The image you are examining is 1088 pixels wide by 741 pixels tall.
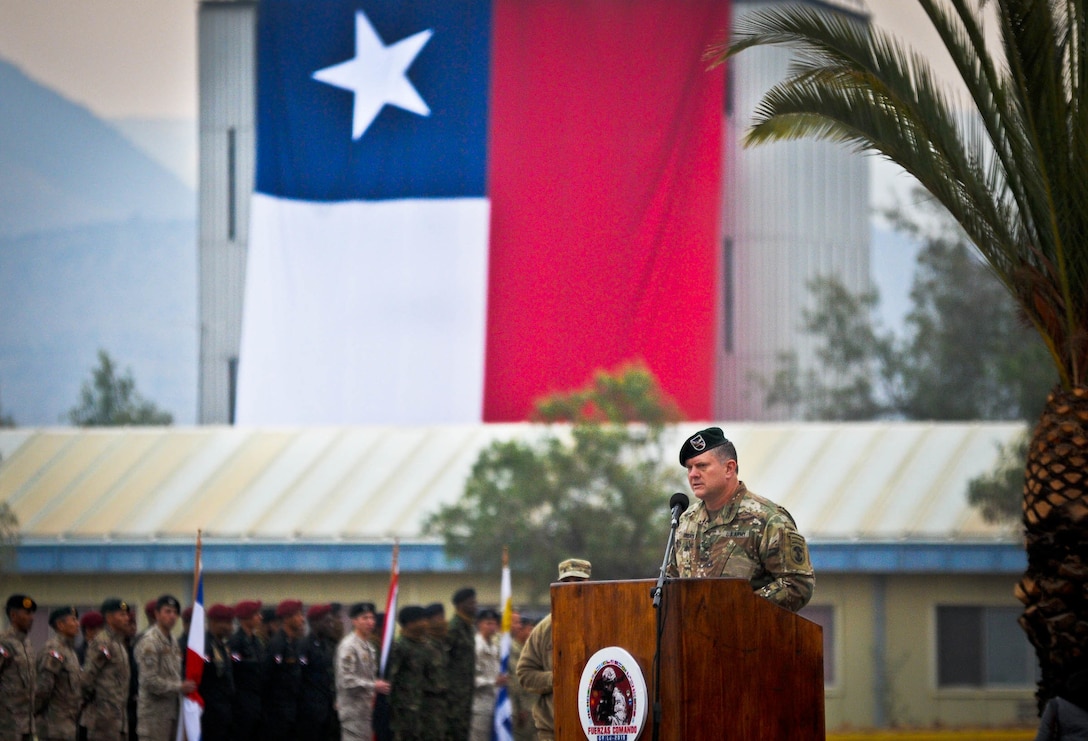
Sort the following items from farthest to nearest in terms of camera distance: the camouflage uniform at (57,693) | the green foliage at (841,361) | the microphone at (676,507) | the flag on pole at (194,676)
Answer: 1. the green foliage at (841,361)
2. the flag on pole at (194,676)
3. the camouflage uniform at (57,693)
4. the microphone at (676,507)

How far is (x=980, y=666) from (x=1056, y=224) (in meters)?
18.0

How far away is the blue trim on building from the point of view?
82.9 ft

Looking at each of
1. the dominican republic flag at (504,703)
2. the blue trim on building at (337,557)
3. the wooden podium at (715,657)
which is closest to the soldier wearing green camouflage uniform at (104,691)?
the dominican republic flag at (504,703)

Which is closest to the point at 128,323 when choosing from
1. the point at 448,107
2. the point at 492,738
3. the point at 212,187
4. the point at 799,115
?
the point at 212,187

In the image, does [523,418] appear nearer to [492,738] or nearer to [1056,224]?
[492,738]

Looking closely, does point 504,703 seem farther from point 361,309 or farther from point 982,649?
point 982,649

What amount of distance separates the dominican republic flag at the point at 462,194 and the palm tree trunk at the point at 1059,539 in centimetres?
1534

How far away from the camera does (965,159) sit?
957cm

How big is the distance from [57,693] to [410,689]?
279 centimetres

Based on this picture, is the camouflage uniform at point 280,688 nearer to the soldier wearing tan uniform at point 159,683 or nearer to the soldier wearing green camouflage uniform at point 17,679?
the soldier wearing tan uniform at point 159,683

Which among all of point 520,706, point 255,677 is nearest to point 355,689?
point 255,677

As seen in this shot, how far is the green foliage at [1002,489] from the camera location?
25.4m

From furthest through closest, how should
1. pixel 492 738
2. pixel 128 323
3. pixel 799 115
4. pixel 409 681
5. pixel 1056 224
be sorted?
pixel 128 323 → pixel 492 738 → pixel 409 681 → pixel 799 115 → pixel 1056 224

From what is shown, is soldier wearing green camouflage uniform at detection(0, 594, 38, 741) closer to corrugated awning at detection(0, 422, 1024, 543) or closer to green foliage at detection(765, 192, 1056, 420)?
corrugated awning at detection(0, 422, 1024, 543)
